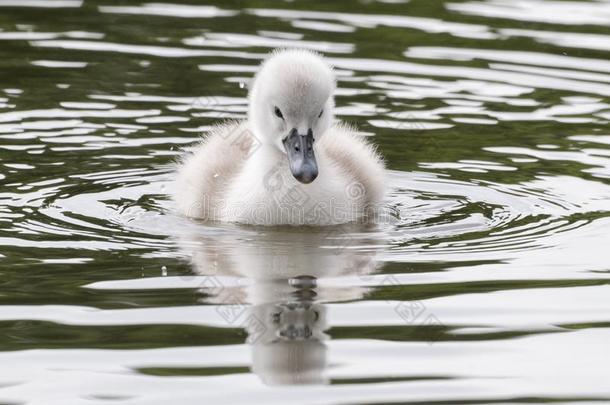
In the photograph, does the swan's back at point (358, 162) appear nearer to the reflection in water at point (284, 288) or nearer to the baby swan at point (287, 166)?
the baby swan at point (287, 166)

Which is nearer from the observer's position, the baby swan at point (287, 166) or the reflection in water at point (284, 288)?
the reflection in water at point (284, 288)

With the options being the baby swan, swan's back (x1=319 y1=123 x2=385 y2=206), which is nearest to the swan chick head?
the baby swan

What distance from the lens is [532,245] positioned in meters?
7.24

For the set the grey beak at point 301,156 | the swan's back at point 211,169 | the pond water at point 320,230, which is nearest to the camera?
the pond water at point 320,230

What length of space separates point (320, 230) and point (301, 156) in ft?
1.44

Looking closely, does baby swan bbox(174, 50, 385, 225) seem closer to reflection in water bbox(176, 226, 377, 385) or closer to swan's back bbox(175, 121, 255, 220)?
swan's back bbox(175, 121, 255, 220)

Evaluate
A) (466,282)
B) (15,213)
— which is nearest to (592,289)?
(466,282)

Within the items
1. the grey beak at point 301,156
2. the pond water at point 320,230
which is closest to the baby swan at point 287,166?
the grey beak at point 301,156

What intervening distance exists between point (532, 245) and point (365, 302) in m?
1.31

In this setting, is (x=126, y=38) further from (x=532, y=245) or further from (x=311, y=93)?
(x=532, y=245)

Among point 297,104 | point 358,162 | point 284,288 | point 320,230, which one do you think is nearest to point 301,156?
point 297,104

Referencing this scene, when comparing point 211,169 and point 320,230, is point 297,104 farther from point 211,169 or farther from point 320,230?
point 211,169

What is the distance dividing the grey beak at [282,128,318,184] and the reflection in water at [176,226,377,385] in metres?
0.33

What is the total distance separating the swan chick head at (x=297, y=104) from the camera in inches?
297
